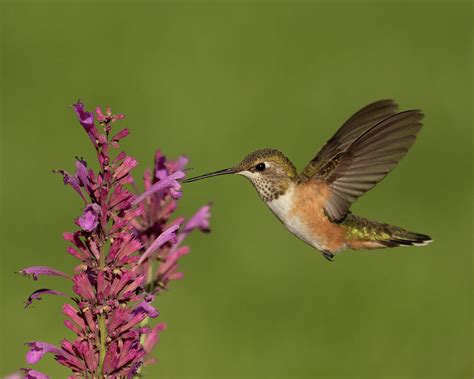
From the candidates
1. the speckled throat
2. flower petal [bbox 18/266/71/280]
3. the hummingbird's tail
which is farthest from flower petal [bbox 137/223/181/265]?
the hummingbird's tail

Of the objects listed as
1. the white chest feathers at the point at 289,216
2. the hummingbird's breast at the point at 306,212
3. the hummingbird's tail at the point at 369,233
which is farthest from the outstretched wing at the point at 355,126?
the hummingbird's tail at the point at 369,233

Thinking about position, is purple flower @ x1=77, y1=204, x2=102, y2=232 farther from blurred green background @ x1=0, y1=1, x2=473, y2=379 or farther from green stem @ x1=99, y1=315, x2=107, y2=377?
blurred green background @ x1=0, y1=1, x2=473, y2=379

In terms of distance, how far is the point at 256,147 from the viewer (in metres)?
12.9

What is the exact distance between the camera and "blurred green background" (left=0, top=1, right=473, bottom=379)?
394 inches

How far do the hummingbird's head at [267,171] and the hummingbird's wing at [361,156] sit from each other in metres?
0.25

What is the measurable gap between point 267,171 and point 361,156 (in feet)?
1.76

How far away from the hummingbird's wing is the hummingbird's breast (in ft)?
0.17

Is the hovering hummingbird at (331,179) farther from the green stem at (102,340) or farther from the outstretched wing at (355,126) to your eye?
the green stem at (102,340)

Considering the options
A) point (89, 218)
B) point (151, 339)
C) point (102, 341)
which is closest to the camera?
point (89, 218)

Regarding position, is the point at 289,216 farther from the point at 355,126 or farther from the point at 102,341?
the point at 102,341

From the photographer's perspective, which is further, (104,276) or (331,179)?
(331,179)

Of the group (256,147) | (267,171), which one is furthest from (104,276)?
(256,147)

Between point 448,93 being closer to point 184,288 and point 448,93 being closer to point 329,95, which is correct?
point 329,95

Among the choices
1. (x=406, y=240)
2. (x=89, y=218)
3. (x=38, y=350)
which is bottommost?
(x=38, y=350)
